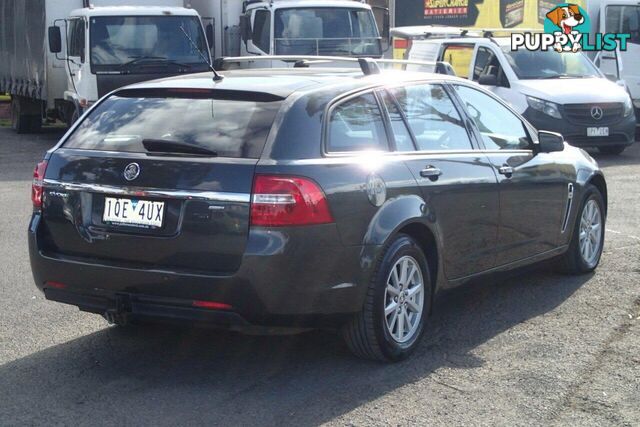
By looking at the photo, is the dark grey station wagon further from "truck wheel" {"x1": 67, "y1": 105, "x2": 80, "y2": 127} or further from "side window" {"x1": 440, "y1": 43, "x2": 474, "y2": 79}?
"truck wheel" {"x1": 67, "y1": 105, "x2": 80, "y2": 127}

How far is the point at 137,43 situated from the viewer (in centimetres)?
1673

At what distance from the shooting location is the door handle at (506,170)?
22.6ft

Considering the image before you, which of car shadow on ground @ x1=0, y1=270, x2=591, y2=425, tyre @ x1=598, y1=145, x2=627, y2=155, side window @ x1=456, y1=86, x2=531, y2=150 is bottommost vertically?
tyre @ x1=598, y1=145, x2=627, y2=155

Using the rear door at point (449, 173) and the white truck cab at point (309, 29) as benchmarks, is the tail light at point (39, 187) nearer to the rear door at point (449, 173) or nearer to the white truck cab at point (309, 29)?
the rear door at point (449, 173)

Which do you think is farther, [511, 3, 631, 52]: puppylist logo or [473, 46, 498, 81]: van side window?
[511, 3, 631, 52]: puppylist logo

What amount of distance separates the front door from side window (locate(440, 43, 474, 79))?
404 inches

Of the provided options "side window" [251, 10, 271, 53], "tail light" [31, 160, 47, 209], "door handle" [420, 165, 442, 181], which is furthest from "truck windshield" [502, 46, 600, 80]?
"tail light" [31, 160, 47, 209]

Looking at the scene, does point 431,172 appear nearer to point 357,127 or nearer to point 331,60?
point 357,127

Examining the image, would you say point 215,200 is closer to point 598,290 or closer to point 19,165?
point 598,290

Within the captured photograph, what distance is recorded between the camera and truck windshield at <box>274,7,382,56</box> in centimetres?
1781

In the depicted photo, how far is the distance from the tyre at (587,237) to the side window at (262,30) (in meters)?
10.3

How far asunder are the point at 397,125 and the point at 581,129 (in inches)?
419

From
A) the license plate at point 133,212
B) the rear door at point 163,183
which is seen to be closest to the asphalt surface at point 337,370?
the rear door at point 163,183

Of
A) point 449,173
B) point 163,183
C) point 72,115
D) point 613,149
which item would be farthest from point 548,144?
point 72,115
